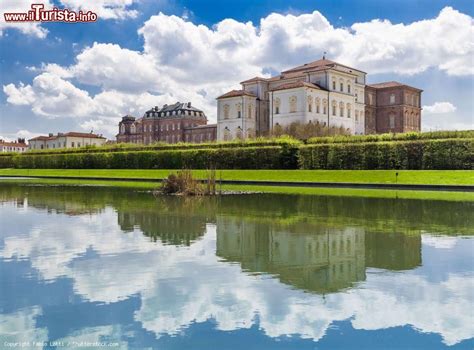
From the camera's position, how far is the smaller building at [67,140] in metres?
122

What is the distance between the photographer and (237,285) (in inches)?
252

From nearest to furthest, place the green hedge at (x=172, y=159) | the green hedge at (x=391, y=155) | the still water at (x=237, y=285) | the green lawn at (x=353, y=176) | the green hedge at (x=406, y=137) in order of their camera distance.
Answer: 1. the still water at (x=237, y=285)
2. the green lawn at (x=353, y=176)
3. the green hedge at (x=391, y=155)
4. the green hedge at (x=406, y=137)
5. the green hedge at (x=172, y=159)

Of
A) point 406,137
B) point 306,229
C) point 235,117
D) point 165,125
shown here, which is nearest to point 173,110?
point 165,125

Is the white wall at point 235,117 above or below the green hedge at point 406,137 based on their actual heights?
above

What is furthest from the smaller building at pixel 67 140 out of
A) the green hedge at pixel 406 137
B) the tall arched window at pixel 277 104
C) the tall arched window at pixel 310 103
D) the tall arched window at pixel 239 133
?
the green hedge at pixel 406 137

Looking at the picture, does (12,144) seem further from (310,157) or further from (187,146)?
(310,157)

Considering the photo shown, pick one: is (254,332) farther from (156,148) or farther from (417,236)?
(156,148)

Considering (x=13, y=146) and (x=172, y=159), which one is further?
(x=13, y=146)

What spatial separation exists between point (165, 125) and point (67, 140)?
86.2ft

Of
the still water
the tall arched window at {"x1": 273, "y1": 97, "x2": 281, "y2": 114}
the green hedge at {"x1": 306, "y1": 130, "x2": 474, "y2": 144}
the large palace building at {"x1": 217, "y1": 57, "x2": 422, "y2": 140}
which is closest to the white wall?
the large palace building at {"x1": 217, "y1": 57, "x2": 422, "y2": 140}

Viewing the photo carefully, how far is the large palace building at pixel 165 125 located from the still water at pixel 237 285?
90471mm

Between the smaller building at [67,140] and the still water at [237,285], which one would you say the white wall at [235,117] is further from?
the still water at [237,285]

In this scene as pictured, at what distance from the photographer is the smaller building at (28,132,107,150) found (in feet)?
401

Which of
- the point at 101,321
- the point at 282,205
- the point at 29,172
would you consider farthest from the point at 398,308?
the point at 29,172
